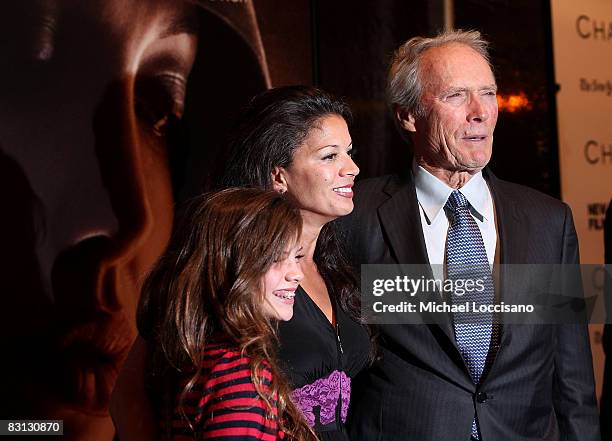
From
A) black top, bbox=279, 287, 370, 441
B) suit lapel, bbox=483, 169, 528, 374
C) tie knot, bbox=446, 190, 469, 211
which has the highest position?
tie knot, bbox=446, 190, 469, 211

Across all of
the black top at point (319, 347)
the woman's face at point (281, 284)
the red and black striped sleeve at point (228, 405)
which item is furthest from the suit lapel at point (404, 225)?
the red and black striped sleeve at point (228, 405)

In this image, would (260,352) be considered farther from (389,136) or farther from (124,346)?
(389,136)

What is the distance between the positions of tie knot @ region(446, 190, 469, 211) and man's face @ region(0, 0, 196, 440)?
1.23 m

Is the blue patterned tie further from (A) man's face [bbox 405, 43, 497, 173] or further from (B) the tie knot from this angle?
(A) man's face [bbox 405, 43, 497, 173]

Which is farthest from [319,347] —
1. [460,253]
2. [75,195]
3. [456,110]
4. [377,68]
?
[377,68]

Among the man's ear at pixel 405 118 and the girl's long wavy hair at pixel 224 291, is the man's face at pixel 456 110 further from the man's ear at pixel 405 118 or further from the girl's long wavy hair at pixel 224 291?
the girl's long wavy hair at pixel 224 291

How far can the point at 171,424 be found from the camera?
5.51ft

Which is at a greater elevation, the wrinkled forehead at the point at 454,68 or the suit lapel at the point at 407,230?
the wrinkled forehead at the point at 454,68

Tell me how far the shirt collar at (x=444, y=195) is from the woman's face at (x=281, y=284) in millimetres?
775

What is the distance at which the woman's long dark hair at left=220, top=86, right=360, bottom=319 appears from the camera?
91.7 inches

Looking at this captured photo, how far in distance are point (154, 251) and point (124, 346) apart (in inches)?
14.0

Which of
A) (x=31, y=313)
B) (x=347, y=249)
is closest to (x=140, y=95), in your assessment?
(x=31, y=313)

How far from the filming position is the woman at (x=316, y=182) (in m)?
2.25

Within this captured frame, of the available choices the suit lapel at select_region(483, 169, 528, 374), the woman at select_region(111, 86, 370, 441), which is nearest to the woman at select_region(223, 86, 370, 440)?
the woman at select_region(111, 86, 370, 441)
